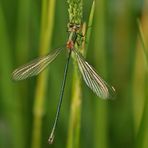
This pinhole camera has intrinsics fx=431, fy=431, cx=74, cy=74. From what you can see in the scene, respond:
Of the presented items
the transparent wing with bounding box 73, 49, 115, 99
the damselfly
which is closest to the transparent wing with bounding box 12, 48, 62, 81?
the damselfly

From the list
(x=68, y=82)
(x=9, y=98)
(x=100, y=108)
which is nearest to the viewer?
(x=100, y=108)

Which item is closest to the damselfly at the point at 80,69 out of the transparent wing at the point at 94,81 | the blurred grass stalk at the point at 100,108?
the transparent wing at the point at 94,81

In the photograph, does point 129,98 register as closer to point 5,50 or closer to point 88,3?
point 88,3

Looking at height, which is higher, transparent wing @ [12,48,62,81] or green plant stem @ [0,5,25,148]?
transparent wing @ [12,48,62,81]

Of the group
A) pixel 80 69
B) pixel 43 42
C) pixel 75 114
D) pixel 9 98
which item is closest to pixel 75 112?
pixel 75 114

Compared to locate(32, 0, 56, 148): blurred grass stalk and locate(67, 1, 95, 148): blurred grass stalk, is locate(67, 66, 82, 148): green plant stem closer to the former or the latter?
locate(67, 1, 95, 148): blurred grass stalk

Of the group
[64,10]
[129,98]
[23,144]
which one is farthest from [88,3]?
[23,144]

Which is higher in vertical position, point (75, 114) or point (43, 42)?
point (43, 42)

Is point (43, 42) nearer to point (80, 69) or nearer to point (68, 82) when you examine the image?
point (80, 69)
